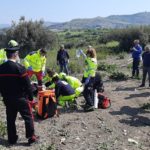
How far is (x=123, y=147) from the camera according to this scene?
28.5 ft

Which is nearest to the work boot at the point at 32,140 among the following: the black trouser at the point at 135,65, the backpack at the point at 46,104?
the backpack at the point at 46,104

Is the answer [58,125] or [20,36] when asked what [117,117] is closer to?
[58,125]

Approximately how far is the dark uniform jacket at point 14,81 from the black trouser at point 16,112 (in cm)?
10

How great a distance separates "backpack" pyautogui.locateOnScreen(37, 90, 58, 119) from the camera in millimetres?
10117

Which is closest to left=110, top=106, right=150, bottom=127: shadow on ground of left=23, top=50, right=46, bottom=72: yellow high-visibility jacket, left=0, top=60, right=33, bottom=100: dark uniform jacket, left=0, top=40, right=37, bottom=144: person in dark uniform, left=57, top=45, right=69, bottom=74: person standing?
left=23, top=50, right=46, bottom=72: yellow high-visibility jacket

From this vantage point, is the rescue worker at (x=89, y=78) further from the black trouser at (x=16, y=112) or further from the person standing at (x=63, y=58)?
the person standing at (x=63, y=58)

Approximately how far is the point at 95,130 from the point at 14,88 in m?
2.68

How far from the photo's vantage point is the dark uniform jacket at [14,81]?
784 centimetres

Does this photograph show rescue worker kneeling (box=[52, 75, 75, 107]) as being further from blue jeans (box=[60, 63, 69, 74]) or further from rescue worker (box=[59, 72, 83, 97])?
blue jeans (box=[60, 63, 69, 74])

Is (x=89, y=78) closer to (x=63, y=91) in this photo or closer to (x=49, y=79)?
(x=63, y=91)

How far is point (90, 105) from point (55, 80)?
1.23m

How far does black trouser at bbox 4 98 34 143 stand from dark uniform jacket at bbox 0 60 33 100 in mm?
105

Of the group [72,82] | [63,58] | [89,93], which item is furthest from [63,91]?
[63,58]

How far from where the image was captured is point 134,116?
11156 millimetres
